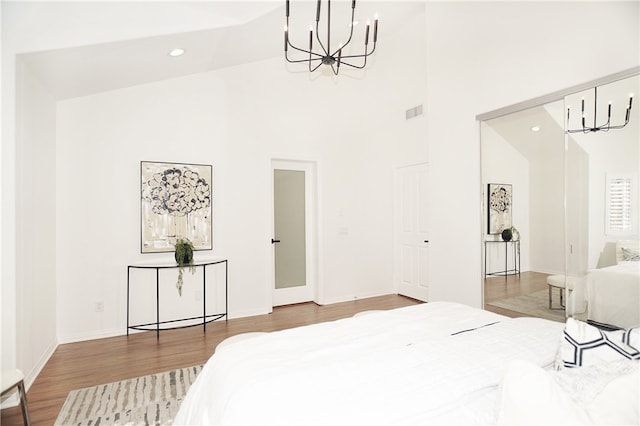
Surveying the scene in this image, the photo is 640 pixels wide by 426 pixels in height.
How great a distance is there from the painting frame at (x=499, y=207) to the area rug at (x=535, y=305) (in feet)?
1.95

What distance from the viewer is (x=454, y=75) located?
11.7 ft

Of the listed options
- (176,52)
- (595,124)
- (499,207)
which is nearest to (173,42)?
(176,52)

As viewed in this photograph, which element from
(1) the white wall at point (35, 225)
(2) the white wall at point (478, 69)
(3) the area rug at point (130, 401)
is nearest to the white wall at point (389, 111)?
(2) the white wall at point (478, 69)

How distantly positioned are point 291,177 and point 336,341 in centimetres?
360

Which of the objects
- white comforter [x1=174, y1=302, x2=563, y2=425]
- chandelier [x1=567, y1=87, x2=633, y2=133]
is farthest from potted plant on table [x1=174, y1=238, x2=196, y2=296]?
chandelier [x1=567, y1=87, x2=633, y2=133]

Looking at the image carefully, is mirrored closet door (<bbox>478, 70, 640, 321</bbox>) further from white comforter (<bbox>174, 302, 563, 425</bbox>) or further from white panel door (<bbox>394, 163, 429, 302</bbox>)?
white panel door (<bbox>394, 163, 429, 302</bbox>)

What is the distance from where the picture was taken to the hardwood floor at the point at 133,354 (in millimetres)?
2594

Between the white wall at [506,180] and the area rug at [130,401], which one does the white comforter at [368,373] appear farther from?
the white wall at [506,180]

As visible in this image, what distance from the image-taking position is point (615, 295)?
238 centimetres

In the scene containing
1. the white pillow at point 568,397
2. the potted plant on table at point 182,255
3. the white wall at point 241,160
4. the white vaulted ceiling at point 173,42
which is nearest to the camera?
the white pillow at point 568,397

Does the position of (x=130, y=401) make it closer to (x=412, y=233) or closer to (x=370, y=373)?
(x=370, y=373)

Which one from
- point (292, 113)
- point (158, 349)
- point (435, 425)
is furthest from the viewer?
point (292, 113)

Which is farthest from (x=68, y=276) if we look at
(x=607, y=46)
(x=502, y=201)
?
(x=607, y=46)

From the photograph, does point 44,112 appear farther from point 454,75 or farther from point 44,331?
point 454,75
